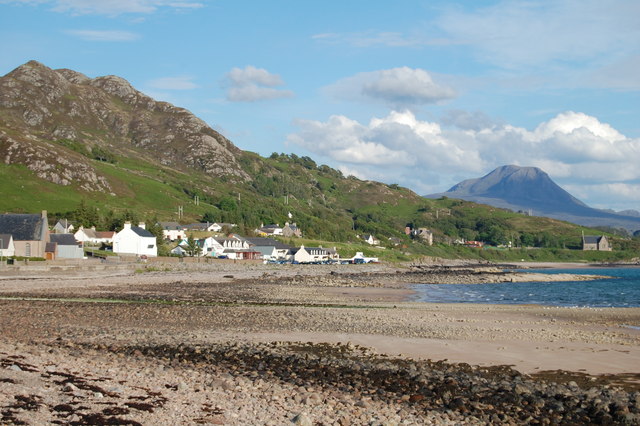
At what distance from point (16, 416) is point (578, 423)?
1172 centimetres

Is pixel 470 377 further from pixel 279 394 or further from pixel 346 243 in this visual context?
pixel 346 243

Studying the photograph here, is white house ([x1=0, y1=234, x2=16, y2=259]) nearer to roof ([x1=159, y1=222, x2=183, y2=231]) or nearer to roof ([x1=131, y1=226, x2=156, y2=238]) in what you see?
roof ([x1=131, y1=226, x2=156, y2=238])

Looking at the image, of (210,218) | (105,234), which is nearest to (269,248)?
(210,218)

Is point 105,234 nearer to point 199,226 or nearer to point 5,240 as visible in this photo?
point 5,240

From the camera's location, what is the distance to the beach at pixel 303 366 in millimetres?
13445

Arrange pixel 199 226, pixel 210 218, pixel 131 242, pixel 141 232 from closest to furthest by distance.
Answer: pixel 131 242
pixel 141 232
pixel 199 226
pixel 210 218

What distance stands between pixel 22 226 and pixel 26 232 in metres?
0.98

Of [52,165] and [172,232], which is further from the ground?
[52,165]

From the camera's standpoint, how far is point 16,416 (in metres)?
11.6

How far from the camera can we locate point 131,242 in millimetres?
98250

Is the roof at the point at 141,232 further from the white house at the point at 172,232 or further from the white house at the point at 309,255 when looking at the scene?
the white house at the point at 309,255

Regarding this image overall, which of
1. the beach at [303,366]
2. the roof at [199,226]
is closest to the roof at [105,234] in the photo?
the roof at [199,226]

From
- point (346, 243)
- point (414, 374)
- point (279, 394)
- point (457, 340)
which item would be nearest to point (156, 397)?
point (279, 394)

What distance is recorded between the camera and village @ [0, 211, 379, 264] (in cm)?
7600
